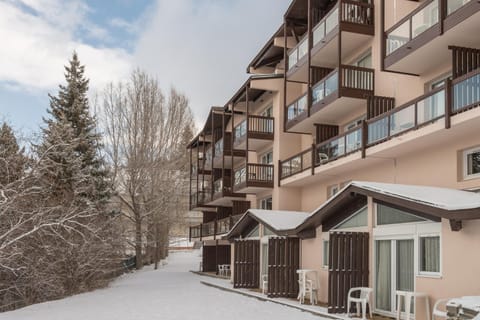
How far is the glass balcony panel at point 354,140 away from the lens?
62.9ft

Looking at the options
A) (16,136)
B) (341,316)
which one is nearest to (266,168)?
(16,136)

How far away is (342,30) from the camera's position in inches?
811

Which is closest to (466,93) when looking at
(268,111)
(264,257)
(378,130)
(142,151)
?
(378,130)

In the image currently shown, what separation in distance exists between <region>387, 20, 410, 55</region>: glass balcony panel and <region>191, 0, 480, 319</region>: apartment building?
0.12 feet

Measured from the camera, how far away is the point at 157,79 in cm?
4394

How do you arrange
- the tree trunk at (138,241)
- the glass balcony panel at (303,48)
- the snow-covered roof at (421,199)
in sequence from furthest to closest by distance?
the tree trunk at (138,241) < the glass balcony panel at (303,48) < the snow-covered roof at (421,199)

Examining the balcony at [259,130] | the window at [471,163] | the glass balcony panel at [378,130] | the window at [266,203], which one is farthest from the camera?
the window at [266,203]

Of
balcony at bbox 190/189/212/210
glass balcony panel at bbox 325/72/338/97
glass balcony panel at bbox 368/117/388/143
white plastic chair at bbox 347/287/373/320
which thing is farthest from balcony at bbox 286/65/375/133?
balcony at bbox 190/189/212/210

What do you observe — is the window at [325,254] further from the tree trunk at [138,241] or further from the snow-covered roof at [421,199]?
the tree trunk at [138,241]

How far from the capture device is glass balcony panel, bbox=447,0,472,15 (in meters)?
14.4

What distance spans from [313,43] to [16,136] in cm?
1234

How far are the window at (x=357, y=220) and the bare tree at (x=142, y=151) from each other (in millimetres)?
26752

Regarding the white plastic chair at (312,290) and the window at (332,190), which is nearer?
the white plastic chair at (312,290)

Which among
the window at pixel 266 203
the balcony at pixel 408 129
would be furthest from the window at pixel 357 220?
the window at pixel 266 203
